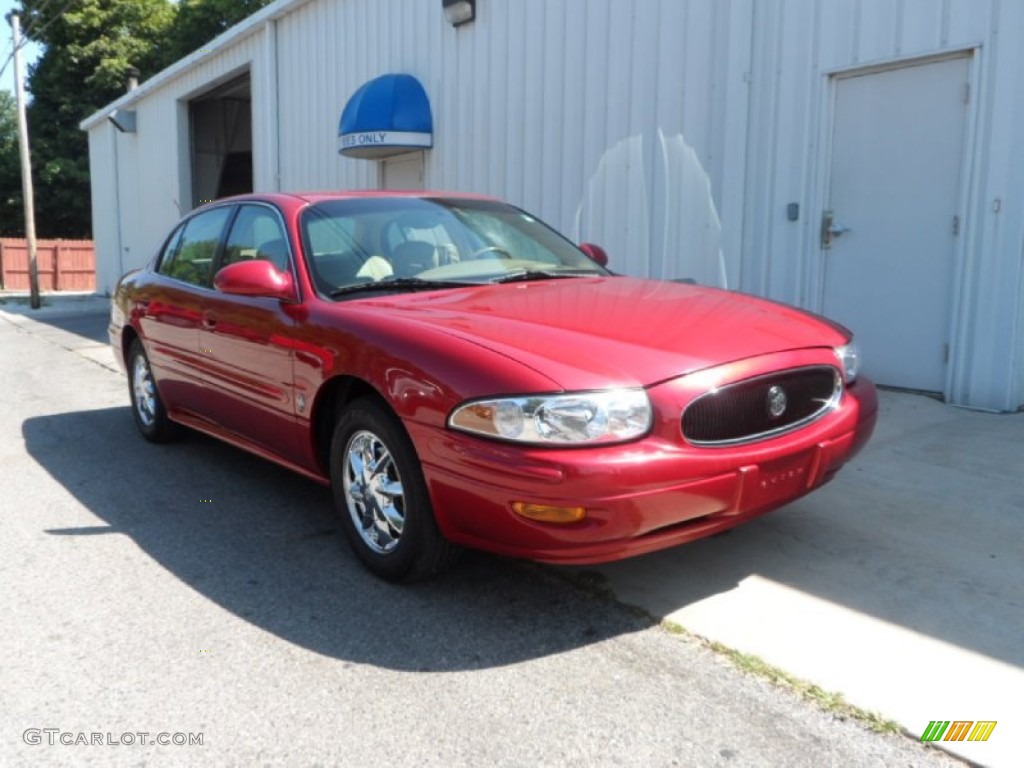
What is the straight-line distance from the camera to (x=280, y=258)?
4.21 meters

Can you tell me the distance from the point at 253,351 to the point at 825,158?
4.59 meters

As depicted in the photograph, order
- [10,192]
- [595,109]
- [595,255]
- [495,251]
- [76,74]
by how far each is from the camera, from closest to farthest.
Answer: [495,251]
[595,255]
[595,109]
[76,74]
[10,192]

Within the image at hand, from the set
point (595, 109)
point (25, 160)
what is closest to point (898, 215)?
point (595, 109)

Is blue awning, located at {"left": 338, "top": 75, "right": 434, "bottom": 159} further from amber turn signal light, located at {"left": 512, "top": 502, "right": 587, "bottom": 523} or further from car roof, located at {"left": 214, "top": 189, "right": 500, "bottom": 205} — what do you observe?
amber turn signal light, located at {"left": 512, "top": 502, "right": 587, "bottom": 523}

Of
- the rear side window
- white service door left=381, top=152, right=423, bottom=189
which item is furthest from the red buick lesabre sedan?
white service door left=381, top=152, right=423, bottom=189

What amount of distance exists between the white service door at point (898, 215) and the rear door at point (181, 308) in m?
4.39

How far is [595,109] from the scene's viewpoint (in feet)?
28.1

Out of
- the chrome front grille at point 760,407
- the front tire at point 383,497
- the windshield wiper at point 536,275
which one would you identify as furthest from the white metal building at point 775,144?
the front tire at point 383,497

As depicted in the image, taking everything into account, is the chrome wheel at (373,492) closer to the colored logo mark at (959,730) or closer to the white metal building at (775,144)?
the colored logo mark at (959,730)

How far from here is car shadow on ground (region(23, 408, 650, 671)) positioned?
305 cm

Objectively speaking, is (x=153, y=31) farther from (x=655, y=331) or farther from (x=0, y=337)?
(x=655, y=331)

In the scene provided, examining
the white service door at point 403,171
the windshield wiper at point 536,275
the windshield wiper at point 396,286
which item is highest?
the white service door at point 403,171

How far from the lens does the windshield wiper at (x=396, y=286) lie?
3.87m

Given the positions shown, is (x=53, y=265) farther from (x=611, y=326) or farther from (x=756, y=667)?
(x=756, y=667)
